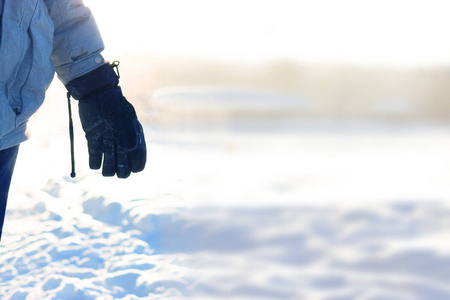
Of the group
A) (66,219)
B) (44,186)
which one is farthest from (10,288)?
(44,186)

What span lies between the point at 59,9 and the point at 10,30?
0.26 metres

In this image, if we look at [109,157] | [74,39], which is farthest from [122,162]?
[74,39]

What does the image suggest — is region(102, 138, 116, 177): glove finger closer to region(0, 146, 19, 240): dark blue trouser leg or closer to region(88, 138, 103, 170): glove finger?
region(88, 138, 103, 170): glove finger

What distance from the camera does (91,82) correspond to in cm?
156

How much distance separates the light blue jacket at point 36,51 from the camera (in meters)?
1.24

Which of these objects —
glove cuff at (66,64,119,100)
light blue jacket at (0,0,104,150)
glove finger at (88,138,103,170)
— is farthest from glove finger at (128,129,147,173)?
light blue jacket at (0,0,104,150)

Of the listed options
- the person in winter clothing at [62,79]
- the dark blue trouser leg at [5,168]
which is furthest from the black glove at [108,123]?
the dark blue trouser leg at [5,168]

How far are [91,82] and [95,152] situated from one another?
292 mm

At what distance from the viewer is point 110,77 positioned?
5.27ft

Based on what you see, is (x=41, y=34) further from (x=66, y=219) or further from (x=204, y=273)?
(x=66, y=219)

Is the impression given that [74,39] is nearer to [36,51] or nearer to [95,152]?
[36,51]

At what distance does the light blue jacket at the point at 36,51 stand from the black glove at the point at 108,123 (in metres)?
0.06

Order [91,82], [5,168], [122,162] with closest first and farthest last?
[5,168] < [91,82] < [122,162]

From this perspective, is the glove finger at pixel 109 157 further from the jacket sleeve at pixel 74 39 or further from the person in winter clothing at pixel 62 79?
the jacket sleeve at pixel 74 39
